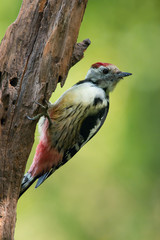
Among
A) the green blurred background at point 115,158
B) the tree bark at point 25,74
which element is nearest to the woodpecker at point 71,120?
the tree bark at point 25,74

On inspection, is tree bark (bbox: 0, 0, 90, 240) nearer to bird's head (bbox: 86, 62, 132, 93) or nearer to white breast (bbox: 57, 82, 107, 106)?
white breast (bbox: 57, 82, 107, 106)

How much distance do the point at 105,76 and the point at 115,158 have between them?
1538mm

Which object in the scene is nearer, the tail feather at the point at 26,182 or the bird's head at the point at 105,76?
the tail feather at the point at 26,182

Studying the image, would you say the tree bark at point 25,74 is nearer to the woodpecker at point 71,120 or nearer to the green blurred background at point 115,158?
the woodpecker at point 71,120

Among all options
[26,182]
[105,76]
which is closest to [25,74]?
[26,182]

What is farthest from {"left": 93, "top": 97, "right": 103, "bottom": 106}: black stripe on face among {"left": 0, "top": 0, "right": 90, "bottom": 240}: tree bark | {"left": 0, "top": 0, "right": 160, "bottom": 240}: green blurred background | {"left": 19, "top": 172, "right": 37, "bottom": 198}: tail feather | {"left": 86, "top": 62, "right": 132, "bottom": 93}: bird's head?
{"left": 0, "top": 0, "right": 160, "bottom": 240}: green blurred background

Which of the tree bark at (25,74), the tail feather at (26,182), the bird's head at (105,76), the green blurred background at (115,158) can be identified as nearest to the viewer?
the tree bark at (25,74)

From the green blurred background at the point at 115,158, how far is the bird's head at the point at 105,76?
913 mm

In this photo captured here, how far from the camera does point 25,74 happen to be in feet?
10.3

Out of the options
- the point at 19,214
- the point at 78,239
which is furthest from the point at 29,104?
the point at 78,239

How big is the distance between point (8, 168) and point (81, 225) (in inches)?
109

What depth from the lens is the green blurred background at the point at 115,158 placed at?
17.3 ft

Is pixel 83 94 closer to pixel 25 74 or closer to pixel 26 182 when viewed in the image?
pixel 25 74

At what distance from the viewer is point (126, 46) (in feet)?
18.9
